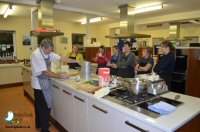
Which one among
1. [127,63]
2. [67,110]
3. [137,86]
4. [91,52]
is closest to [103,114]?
[137,86]

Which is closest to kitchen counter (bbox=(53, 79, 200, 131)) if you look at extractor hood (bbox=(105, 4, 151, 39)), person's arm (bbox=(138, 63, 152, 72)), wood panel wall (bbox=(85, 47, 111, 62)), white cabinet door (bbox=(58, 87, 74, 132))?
white cabinet door (bbox=(58, 87, 74, 132))

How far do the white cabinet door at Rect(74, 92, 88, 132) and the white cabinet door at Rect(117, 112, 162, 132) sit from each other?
54cm

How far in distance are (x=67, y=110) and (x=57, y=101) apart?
34cm

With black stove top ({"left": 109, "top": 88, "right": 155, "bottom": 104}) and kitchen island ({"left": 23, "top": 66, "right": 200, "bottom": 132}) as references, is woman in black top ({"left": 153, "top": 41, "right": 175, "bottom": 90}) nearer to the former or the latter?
kitchen island ({"left": 23, "top": 66, "right": 200, "bottom": 132})

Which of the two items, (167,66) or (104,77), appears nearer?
(104,77)

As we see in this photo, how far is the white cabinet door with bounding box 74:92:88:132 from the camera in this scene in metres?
1.85

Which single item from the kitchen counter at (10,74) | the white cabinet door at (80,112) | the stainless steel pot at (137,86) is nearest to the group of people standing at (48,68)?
the white cabinet door at (80,112)

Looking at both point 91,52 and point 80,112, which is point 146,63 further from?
point 91,52

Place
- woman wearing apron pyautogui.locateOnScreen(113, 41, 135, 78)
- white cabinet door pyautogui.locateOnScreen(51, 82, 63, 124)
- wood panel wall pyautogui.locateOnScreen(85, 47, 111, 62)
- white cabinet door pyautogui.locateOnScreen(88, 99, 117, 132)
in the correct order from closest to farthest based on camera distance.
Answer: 1. white cabinet door pyautogui.locateOnScreen(88, 99, 117, 132)
2. white cabinet door pyautogui.locateOnScreen(51, 82, 63, 124)
3. woman wearing apron pyautogui.locateOnScreen(113, 41, 135, 78)
4. wood panel wall pyautogui.locateOnScreen(85, 47, 111, 62)

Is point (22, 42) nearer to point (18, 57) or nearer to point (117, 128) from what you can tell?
point (18, 57)

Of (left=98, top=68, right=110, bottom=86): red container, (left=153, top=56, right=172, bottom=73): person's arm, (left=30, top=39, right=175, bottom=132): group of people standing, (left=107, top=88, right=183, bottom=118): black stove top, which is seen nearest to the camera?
(left=107, top=88, right=183, bottom=118): black stove top

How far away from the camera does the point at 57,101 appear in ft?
8.18

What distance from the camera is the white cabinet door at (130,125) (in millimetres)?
1163

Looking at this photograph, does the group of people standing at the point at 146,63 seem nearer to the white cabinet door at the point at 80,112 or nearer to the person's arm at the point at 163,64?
the person's arm at the point at 163,64
